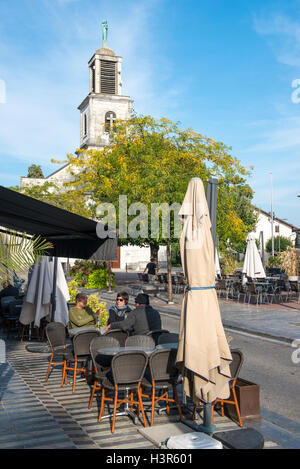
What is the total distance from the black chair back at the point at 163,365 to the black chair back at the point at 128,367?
12 cm

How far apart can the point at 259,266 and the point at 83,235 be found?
1307 cm

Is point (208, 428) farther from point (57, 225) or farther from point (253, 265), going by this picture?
point (253, 265)

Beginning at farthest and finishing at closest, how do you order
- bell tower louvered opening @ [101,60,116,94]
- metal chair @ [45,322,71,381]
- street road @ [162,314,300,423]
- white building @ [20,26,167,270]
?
bell tower louvered opening @ [101,60,116,94] < white building @ [20,26,167,270] < metal chair @ [45,322,71,381] < street road @ [162,314,300,423]

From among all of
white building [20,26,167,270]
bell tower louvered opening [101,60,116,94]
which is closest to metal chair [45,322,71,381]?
white building [20,26,167,270]

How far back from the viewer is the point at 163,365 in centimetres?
585

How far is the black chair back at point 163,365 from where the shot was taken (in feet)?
18.9

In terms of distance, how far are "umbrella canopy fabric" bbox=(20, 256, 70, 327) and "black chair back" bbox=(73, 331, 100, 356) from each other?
10.2 feet

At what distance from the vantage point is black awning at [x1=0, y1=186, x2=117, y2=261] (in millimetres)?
5695

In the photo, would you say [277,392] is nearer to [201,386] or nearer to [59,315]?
[201,386]

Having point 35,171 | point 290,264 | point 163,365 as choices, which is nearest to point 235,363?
point 163,365

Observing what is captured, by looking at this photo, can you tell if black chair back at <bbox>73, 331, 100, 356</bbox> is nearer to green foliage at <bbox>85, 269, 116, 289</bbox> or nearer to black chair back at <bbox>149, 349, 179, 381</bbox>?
black chair back at <bbox>149, 349, 179, 381</bbox>

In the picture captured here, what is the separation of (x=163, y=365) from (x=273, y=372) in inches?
139

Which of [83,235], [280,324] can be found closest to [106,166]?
[280,324]

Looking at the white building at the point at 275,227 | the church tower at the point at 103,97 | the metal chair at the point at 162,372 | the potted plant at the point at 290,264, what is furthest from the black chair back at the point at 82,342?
the white building at the point at 275,227
